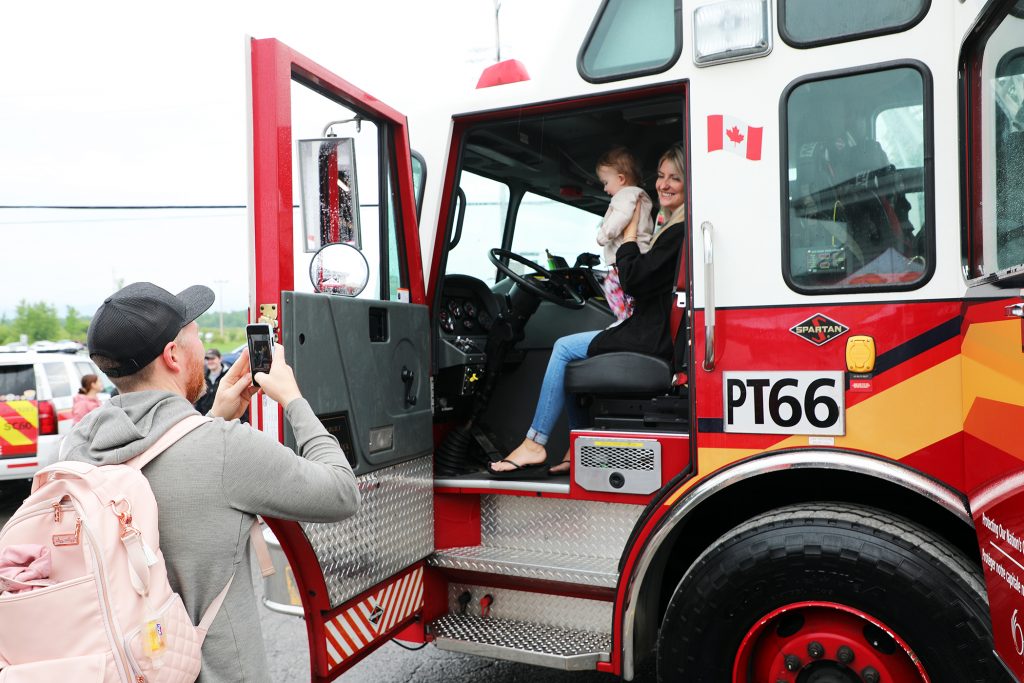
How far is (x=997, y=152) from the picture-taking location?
195 cm

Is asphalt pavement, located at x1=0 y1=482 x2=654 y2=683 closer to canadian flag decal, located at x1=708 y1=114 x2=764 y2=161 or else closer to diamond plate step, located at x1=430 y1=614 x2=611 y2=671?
diamond plate step, located at x1=430 y1=614 x2=611 y2=671

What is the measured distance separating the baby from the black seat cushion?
225 millimetres

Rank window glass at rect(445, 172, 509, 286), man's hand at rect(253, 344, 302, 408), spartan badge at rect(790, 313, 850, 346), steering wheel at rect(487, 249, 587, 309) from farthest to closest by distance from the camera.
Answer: steering wheel at rect(487, 249, 587, 309)
window glass at rect(445, 172, 509, 286)
spartan badge at rect(790, 313, 850, 346)
man's hand at rect(253, 344, 302, 408)

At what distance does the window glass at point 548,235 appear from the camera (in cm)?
431

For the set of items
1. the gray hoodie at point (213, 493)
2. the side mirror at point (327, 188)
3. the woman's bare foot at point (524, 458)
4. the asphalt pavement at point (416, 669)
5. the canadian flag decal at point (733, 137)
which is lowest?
the asphalt pavement at point (416, 669)

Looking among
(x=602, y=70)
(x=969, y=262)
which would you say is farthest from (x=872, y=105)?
(x=602, y=70)

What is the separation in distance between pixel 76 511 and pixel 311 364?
108 centimetres

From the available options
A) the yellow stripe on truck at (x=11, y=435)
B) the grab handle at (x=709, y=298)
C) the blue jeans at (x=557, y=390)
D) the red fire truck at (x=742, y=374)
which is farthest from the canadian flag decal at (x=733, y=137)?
the yellow stripe on truck at (x=11, y=435)

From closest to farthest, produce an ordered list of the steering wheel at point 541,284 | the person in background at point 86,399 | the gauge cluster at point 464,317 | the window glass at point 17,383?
1. the gauge cluster at point 464,317
2. the steering wheel at point 541,284
3. the window glass at point 17,383
4. the person in background at point 86,399

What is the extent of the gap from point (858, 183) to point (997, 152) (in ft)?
1.48

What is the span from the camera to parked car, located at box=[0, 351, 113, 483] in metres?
7.79

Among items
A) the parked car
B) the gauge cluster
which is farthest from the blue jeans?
the parked car

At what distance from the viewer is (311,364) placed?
2451 mm

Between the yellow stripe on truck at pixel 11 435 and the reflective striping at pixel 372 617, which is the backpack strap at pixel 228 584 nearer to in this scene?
the reflective striping at pixel 372 617
